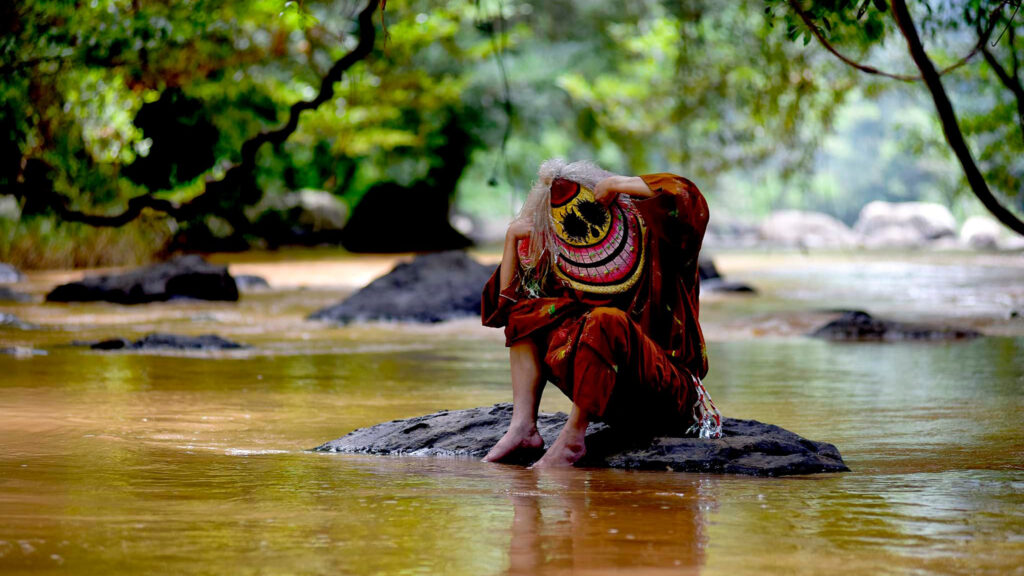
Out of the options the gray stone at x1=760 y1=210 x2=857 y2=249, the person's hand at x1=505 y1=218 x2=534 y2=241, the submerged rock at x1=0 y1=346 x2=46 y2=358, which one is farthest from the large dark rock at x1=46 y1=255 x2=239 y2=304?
the gray stone at x1=760 y1=210 x2=857 y2=249

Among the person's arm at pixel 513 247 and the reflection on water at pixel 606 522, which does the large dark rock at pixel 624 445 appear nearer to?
the reflection on water at pixel 606 522

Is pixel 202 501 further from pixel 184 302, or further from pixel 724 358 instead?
pixel 184 302

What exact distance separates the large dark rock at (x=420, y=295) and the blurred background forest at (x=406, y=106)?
1383 mm

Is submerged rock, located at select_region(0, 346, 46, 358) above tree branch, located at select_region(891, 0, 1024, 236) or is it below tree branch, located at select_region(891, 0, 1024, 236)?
below

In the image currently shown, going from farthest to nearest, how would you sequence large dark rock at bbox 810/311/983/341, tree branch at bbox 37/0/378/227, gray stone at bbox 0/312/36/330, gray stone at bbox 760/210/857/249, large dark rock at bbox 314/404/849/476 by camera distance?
1. gray stone at bbox 760/210/857/249
2. gray stone at bbox 0/312/36/330
3. large dark rock at bbox 810/311/983/341
4. tree branch at bbox 37/0/378/227
5. large dark rock at bbox 314/404/849/476

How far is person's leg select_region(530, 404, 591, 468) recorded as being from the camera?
465cm

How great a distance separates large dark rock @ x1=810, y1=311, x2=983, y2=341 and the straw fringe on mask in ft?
20.5

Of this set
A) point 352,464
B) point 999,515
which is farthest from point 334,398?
point 999,515

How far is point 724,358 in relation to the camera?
9.24 m

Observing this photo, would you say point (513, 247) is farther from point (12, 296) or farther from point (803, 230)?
point (803, 230)

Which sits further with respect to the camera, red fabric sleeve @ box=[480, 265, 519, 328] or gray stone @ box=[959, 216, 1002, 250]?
gray stone @ box=[959, 216, 1002, 250]

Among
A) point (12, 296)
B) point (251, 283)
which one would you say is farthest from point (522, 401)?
point (251, 283)

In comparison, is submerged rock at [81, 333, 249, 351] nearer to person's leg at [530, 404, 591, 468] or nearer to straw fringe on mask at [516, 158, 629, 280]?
straw fringe on mask at [516, 158, 629, 280]

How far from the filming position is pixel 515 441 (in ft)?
15.8
